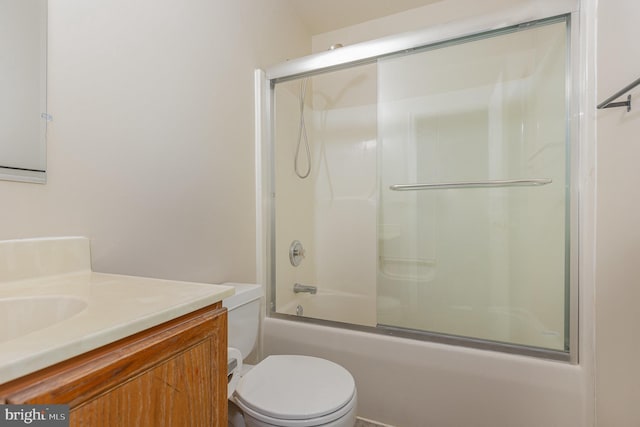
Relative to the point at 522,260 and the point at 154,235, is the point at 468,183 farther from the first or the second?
the point at 154,235

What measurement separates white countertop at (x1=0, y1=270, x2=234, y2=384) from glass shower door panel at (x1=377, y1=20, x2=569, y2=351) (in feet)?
4.01

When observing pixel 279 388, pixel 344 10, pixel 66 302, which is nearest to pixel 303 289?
pixel 279 388

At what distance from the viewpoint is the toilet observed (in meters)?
0.95

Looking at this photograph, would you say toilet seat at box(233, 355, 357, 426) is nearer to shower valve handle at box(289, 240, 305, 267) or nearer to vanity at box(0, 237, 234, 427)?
vanity at box(0, 237, 234, 427)

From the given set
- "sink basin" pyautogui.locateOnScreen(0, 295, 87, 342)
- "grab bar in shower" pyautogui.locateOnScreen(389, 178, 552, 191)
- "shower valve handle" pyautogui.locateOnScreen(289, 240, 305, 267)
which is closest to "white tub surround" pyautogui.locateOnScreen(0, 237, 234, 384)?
"sink basin" pyautogui.locateOnScreen(0, 295, 87, 342)

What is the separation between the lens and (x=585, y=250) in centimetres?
121

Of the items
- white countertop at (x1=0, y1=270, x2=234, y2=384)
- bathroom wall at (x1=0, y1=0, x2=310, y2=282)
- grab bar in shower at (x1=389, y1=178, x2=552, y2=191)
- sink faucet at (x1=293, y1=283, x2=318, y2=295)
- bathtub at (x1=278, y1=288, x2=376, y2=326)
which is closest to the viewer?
white countertop at (x1=0, y1=270, x2=234, y2=384)

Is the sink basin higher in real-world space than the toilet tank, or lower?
higher

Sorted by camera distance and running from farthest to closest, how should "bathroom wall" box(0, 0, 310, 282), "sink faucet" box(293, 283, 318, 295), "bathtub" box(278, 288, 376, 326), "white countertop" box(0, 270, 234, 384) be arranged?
"sink faucet" box(293, 283, 318, 295) → "bathtub" box(278, 288, 376, 326) → "bathroom wall" box(0, 0, 310, 282) → "white countertop" box(0, 270, 234, 384)

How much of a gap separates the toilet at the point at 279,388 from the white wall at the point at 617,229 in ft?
3.26

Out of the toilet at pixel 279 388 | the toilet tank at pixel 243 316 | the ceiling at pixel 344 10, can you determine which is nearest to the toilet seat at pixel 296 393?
the toilet at pixel 279 388

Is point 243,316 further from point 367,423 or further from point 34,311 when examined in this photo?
point 367,423

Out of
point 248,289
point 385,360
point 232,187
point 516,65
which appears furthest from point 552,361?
point 232,187

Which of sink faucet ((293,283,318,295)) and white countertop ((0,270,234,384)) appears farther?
sink faucet ((293,283,318,295))
